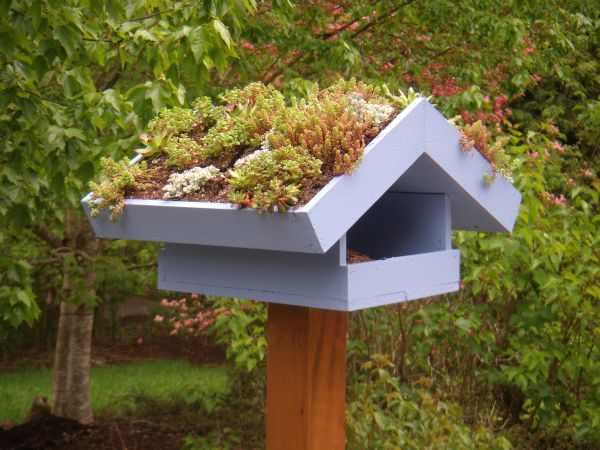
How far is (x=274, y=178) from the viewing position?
6.58ft

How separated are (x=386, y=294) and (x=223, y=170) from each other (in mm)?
549

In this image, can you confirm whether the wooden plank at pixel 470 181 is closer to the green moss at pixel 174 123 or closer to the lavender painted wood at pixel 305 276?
the lavender painted wood at pixel 305 276

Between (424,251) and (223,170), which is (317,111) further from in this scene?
(424,251)

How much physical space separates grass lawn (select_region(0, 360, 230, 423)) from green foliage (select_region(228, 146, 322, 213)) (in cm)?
421

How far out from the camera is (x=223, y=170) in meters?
2.31

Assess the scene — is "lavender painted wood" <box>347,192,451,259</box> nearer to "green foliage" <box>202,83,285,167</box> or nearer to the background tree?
"green foliage" <box>202,83,285,167</box>

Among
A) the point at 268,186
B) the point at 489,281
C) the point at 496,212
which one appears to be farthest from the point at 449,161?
the point at 489,281

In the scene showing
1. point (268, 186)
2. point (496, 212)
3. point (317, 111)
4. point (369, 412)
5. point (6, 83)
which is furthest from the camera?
point (369, 412)

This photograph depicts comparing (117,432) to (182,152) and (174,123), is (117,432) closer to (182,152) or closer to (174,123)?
(174,123)

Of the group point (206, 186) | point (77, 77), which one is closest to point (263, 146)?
point (206, 186)

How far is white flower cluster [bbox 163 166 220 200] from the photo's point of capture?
7.36 feet

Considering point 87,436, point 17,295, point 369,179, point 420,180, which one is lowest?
point 87,436

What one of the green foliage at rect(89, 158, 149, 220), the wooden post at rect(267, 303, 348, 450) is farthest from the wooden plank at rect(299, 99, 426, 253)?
the green foliage at rect(89, 158, 149, 220)

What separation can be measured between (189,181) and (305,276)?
0.40 m
